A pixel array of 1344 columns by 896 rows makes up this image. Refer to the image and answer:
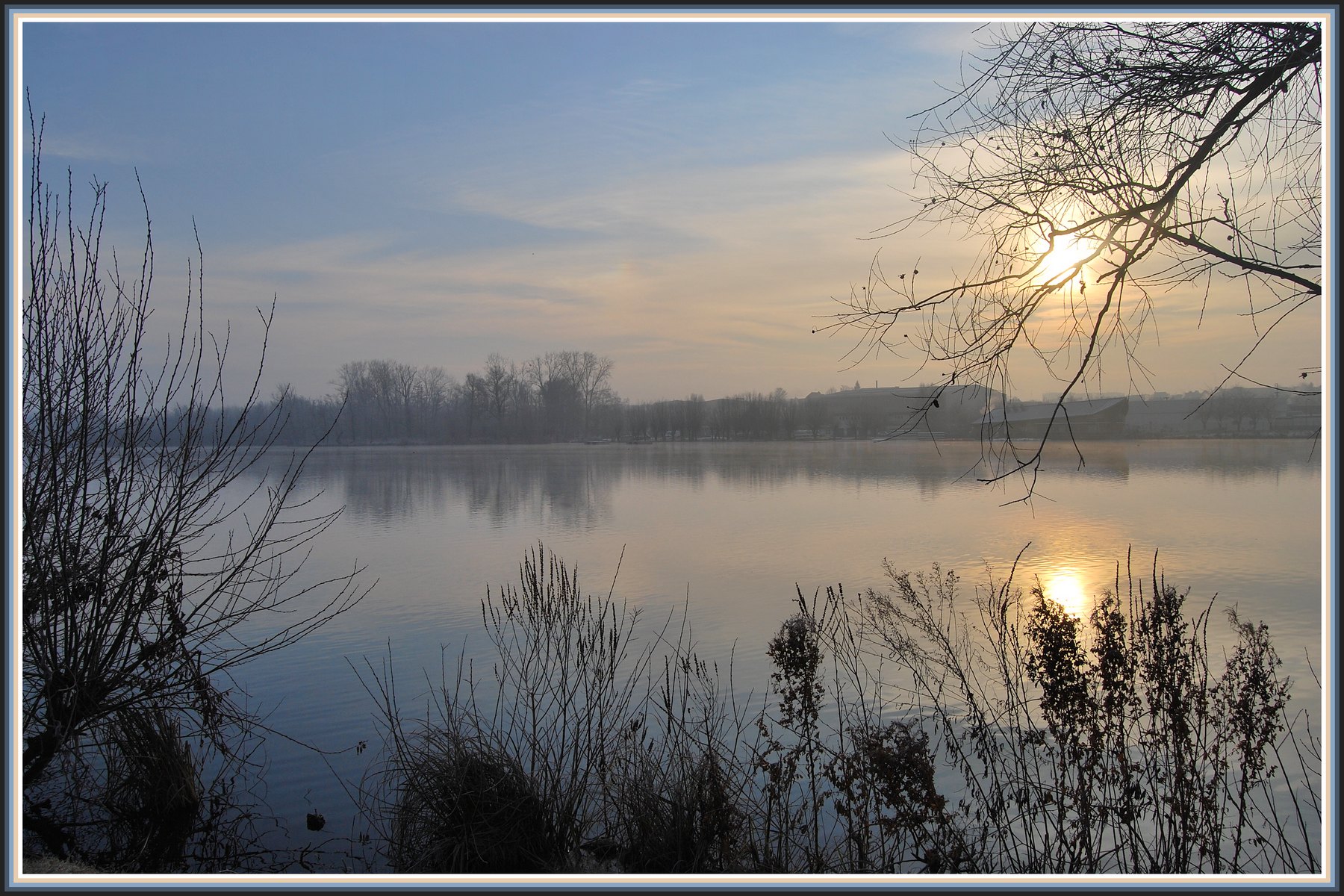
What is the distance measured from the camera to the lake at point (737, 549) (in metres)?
7.29

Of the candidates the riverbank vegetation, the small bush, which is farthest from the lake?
the riverbank vegetation

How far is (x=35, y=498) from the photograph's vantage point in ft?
13.8

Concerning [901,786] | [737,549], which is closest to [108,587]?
[901,786]

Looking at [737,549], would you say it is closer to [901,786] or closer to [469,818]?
[469,818]

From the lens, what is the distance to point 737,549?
44.8 feet

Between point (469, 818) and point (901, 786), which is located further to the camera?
point (469, 818)

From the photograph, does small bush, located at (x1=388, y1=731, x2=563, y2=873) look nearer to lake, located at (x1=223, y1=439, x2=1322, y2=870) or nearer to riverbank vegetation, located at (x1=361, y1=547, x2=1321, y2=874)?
riverbank vegetation, located at (x1=361, y1=547, x2=1321, y2=874)

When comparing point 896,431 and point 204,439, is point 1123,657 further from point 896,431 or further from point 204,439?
point 204,439

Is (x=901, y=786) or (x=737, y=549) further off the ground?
(x=901, y=786)

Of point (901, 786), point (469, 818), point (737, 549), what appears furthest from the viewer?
point (737, 549)

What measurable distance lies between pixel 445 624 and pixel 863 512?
35.5 feet

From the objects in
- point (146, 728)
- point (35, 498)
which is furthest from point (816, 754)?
point (35, 498)

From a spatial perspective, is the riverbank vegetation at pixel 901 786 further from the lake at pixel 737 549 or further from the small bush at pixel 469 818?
the lake at pixel 737 549

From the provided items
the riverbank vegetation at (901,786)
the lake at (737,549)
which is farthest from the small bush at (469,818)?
the lake at (737,549)
